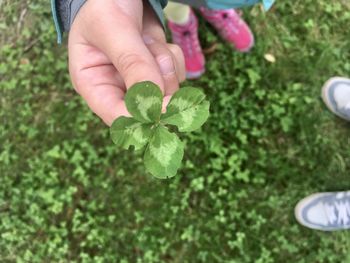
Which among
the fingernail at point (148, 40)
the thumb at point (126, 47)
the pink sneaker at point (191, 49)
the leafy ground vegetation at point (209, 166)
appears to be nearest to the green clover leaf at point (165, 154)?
the thumb at point (126, 47)

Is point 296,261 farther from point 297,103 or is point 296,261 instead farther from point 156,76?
point 156,76

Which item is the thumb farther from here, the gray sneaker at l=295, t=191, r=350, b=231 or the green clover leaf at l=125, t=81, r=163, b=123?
the gray sneaker at l=295, t=191, r=350, b=231

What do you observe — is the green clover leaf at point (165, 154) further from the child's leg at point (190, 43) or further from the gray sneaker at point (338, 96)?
the gray sneaker at point (338, 96)

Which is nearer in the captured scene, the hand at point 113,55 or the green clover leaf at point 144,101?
the green clover leaf at point 144,101

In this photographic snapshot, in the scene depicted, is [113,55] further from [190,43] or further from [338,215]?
[338,215]

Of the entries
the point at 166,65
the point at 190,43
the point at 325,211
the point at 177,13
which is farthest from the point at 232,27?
the point at 166,65

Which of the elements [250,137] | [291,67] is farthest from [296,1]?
[250,137]

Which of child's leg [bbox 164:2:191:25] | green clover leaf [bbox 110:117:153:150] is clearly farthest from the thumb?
child's leg [bbox 164:2:191:25]
